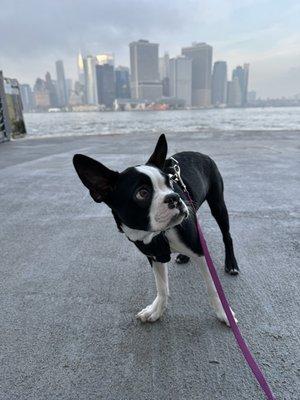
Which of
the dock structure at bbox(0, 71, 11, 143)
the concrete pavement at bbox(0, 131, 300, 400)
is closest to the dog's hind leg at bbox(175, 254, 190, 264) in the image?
the concrete pavement at bbox(0, 131, 300, 400)

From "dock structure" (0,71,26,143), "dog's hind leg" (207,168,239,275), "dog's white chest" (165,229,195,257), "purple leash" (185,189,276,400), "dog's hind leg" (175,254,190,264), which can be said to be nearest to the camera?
"purple leash" (185,189,276,400)

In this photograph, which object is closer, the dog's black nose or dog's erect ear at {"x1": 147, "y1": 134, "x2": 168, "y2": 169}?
the dog's black nose

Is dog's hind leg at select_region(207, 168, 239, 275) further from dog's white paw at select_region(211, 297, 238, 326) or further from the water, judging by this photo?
the water

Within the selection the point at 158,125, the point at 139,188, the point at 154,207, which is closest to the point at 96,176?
the point at 139,188

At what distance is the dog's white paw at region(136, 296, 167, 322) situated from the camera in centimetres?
269

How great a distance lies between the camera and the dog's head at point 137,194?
2.09 metres

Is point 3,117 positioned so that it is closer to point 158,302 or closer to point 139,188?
point 158,302

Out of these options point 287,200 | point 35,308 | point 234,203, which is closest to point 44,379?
point 35,308

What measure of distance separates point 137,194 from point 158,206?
0.15 metres

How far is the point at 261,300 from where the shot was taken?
2.88 metres

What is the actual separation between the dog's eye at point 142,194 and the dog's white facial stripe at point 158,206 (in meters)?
0.05

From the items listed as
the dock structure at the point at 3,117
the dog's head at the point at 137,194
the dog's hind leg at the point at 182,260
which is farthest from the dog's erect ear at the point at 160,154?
the dock structure at the point at 3,117

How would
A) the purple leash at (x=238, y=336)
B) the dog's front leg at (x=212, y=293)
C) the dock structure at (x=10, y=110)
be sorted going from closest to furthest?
the purple leash at (x=238, y=336), the dog's front leg at (x=212, y=293), the dock structure at (x=10, y=110)

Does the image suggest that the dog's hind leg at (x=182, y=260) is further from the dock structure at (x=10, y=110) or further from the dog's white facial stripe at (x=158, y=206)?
the dock structure at (x=10, y=110)
